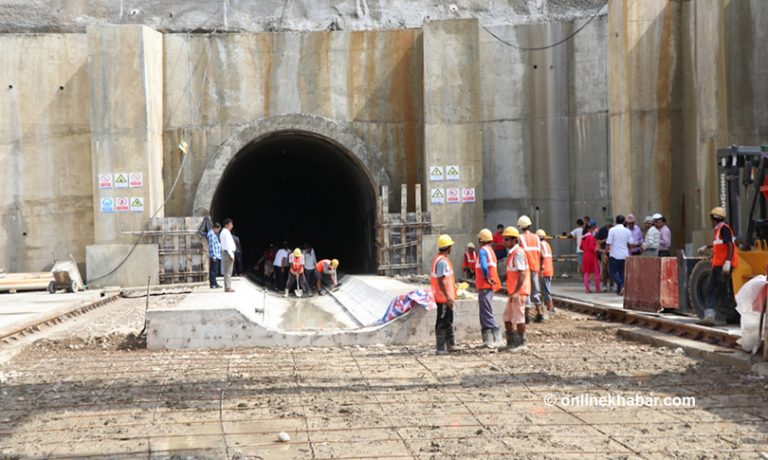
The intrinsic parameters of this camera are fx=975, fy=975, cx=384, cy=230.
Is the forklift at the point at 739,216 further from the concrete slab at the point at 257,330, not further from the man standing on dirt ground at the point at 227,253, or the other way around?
the man standing on dirt ground at the point at 227,253

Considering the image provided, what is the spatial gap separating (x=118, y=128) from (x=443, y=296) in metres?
14.4

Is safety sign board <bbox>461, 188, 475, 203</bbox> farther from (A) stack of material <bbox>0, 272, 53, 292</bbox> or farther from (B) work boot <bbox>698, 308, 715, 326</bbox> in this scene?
(B) work boot <bbox>698, 308, 715, 326</bbox>

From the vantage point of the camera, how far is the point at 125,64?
76.8 ft

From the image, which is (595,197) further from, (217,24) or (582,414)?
Answer: (582,414)

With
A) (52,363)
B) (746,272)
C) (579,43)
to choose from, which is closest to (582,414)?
(746,272)

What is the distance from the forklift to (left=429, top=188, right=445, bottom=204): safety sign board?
10819 millimetres


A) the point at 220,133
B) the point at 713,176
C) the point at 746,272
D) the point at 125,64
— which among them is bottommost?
the point at 746,272

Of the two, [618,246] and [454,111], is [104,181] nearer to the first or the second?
[454,111]

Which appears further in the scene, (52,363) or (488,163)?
(488,163)

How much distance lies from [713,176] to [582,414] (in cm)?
1258

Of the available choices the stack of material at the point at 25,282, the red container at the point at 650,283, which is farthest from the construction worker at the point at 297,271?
the red container at the point at 650,283

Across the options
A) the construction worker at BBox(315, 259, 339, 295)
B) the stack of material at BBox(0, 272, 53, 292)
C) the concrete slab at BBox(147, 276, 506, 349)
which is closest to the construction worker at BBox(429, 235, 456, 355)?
the concrete slab at BBox(147, 276, 506, 349)

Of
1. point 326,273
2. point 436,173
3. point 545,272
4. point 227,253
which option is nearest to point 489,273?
point 545,272

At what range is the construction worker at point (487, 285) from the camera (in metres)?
11.3
